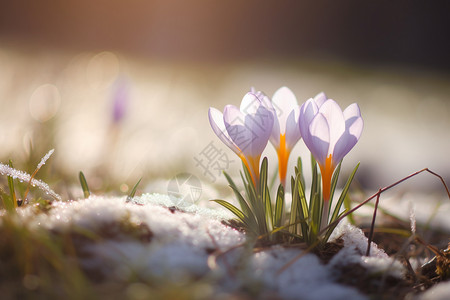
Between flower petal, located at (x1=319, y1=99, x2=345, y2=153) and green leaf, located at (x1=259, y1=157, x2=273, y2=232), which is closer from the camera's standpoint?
flower petal, located at (x1=319, y1=99, x2=345, y2=153)

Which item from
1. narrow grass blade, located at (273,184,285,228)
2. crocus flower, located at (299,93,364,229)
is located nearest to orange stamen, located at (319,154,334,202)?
crocus flower, located at (299,93,364,229)

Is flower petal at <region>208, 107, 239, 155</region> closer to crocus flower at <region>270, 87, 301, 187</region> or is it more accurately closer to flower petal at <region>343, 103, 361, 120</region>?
crocus flower at <region>270, 87, 301, 187</region>

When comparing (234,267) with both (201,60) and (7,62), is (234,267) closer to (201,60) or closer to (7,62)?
(7,62)

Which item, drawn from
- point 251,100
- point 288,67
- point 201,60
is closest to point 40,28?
point 201,60

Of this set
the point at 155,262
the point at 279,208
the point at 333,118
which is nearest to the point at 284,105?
the point at 333,118

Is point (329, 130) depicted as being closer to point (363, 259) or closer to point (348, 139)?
point (348, 139)
